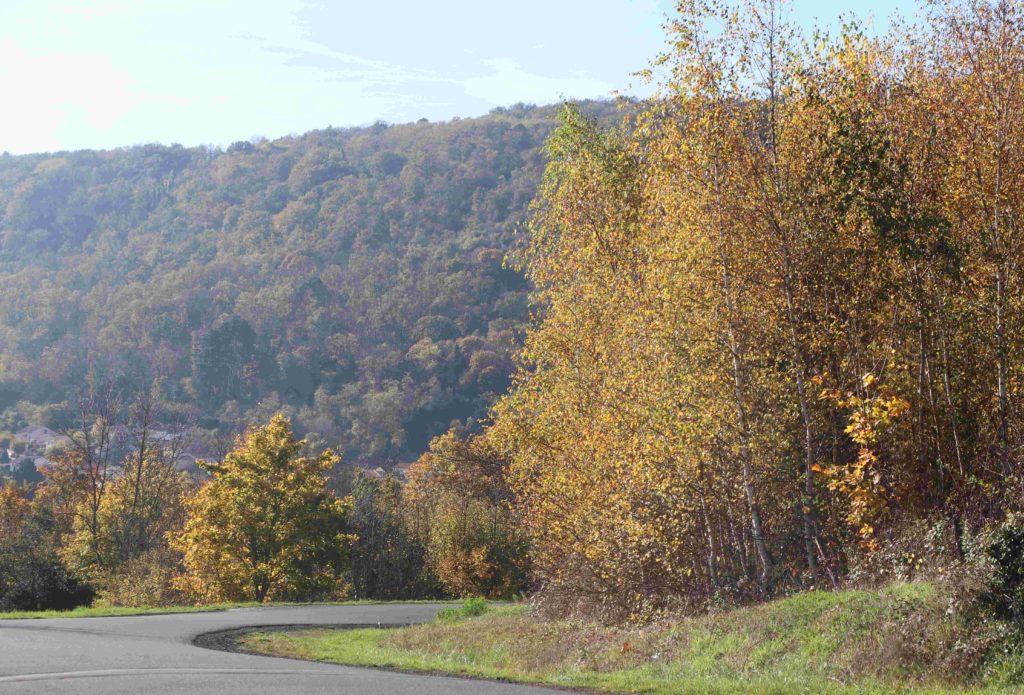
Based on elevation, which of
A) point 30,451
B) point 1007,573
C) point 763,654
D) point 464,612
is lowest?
point 30,451

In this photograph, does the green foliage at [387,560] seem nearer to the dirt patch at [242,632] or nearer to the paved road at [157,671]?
the dirt patch at [242,632]

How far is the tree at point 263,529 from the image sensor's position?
5050 centimetres

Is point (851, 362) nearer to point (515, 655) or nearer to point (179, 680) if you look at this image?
point (515, 655)

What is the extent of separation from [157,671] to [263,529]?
129 ft

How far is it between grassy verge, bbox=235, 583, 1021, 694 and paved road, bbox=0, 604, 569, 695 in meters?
1.90

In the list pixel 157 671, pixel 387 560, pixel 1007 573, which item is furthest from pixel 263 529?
pixel 1007 573

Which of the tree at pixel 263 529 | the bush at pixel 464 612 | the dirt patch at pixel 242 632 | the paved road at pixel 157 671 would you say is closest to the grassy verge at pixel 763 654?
the dirt patch at pixel 242 632

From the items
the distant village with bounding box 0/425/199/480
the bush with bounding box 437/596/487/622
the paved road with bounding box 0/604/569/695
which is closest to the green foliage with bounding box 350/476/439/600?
the bush with bounding box 437/596/487/622

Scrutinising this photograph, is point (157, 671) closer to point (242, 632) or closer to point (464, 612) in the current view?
point (242, 632)

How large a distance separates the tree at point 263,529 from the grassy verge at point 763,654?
29.4 metres

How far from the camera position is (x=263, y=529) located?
50875 millimetres

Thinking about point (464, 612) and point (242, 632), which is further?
point (464, 612)

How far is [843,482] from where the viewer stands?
1592 cm

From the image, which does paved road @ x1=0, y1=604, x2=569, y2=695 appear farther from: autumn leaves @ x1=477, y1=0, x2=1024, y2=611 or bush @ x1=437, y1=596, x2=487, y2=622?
bush @ x1=437, y1=596, x2=487, y2=622
